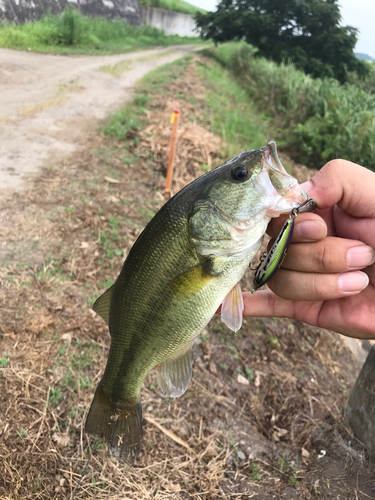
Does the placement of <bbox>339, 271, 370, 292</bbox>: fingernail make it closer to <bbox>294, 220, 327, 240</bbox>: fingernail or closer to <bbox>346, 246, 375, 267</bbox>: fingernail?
<bbox>346, 246, 375, 267</bbox>: fingernail

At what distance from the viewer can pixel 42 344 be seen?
124 inches

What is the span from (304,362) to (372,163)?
831 cm

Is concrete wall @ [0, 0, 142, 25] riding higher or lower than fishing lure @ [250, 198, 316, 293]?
higher

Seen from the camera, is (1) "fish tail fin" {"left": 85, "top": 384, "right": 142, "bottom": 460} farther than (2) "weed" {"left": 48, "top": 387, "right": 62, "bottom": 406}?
No

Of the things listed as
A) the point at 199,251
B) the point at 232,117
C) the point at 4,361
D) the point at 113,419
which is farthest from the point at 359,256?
the point at 232,117

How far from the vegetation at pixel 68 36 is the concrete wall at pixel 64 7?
355mm

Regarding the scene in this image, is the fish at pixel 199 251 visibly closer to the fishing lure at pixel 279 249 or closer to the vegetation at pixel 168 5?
the fishing lure at pixel 279 249

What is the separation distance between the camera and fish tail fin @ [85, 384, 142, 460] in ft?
6.21

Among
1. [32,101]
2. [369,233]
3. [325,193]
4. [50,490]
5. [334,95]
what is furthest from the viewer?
[334,95]

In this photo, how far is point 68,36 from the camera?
14.9 m

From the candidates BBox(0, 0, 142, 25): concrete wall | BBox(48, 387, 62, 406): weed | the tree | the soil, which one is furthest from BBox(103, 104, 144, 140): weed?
the tree

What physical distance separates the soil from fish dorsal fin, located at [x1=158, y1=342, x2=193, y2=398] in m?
1.11

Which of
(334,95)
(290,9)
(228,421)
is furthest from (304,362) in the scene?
(290,9)

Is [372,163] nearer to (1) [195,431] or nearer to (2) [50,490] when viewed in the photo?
(1) [195,431]
